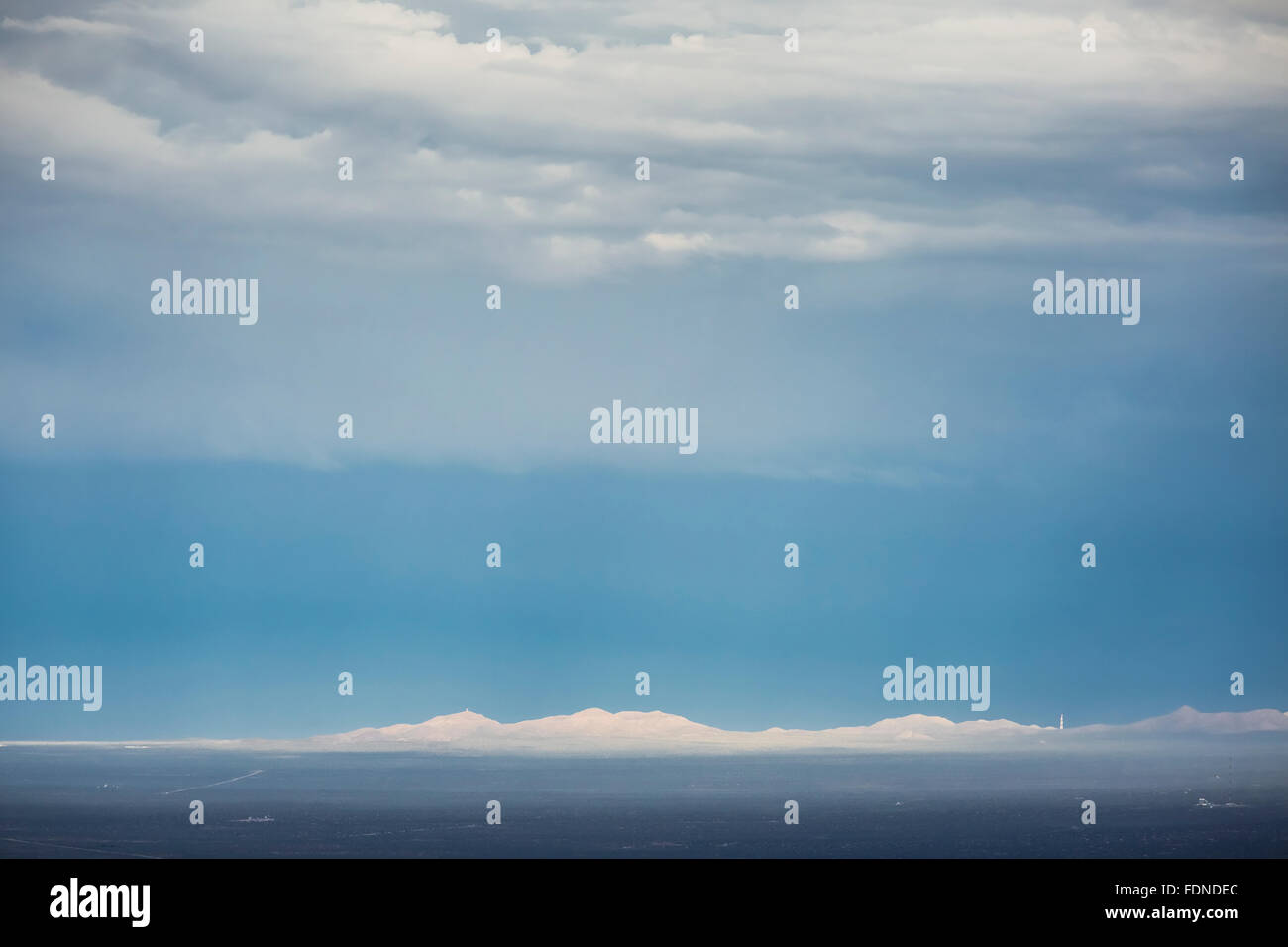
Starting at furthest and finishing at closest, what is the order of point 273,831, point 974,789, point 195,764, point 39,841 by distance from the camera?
point 195,764 < point 974,789 < point 273,831 < point 39,841

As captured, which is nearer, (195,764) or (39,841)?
(39,841)
